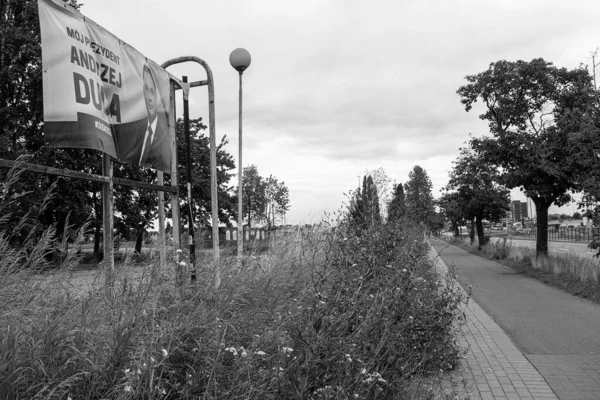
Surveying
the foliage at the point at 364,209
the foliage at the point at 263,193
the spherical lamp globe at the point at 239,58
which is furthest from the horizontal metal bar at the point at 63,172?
the foliage at the point at 263,193

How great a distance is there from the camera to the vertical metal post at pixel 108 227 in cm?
335

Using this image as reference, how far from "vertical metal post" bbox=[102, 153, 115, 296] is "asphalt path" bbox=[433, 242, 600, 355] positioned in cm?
538

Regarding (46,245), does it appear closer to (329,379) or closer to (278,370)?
(278,370)

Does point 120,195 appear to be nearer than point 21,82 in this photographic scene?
Yes

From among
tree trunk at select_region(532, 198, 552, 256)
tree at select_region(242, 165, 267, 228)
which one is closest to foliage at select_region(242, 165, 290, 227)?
tree at select_region(242, 165, 267, 228)

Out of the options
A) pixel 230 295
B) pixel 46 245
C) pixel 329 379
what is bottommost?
A: pixel 329 379

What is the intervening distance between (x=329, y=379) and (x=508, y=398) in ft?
7.47

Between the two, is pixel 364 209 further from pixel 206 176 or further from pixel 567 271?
pixel 206 176

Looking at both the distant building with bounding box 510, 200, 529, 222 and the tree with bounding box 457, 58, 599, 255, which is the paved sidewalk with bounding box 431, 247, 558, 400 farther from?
the distant building with bounding box 510, 200, 529, 222

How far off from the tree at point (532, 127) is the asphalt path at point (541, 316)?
15.7 feet

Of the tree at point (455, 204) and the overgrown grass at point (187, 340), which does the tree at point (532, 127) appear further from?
the tree at point (455, 204)

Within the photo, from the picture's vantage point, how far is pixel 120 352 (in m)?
2.62

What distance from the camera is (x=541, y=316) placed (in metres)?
8.97

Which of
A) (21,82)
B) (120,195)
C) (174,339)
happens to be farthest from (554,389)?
(21,82)
